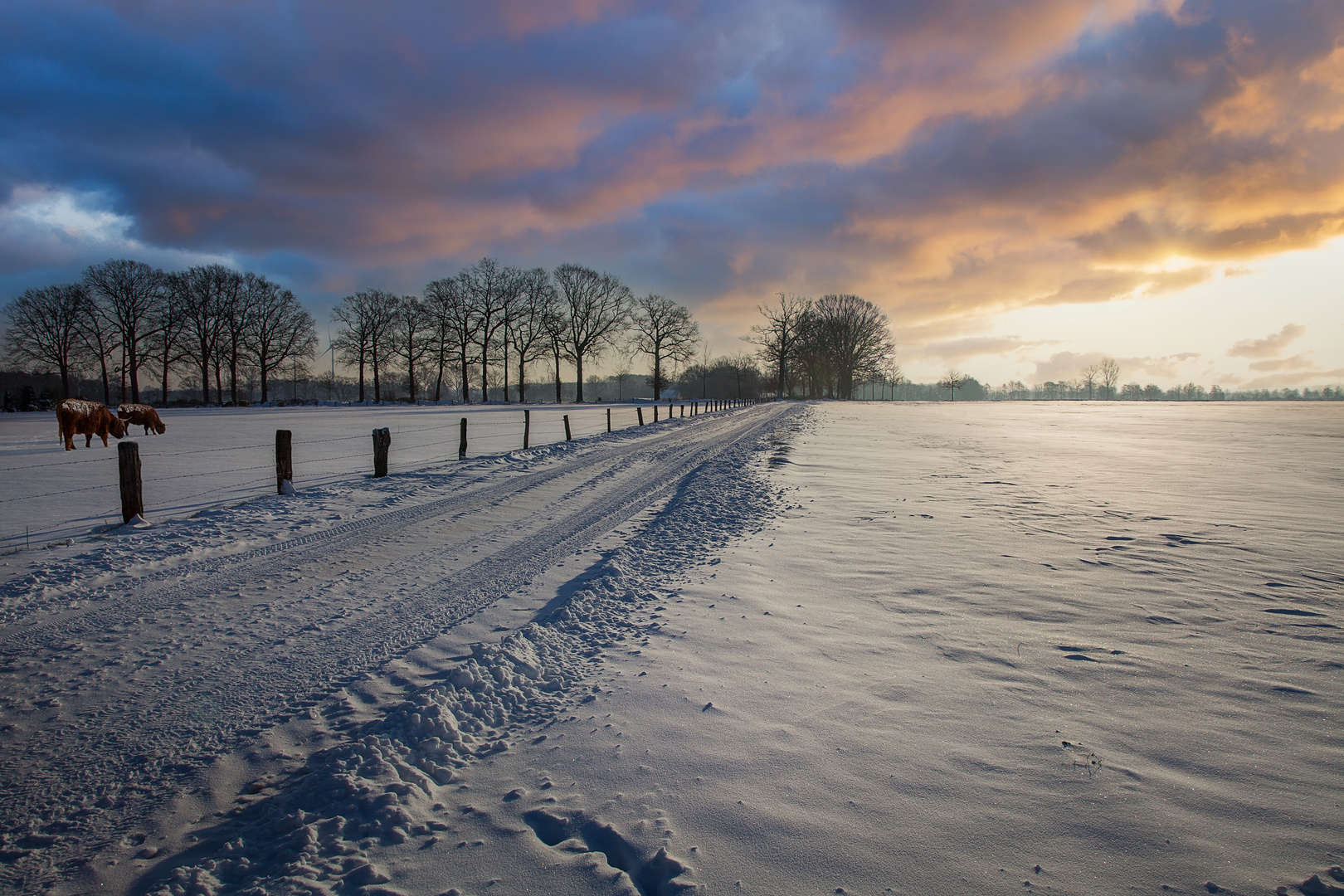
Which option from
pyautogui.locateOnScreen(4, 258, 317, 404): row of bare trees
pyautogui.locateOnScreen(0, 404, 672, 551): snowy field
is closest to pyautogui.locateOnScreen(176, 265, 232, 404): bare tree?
pyautogui.locateOnScreen(4, 258, 317, 404): row of bare trees

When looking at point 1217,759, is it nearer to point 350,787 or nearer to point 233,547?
point 350,787

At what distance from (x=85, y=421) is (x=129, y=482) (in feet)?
54.7

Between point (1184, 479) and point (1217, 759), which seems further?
point (1184, 479)

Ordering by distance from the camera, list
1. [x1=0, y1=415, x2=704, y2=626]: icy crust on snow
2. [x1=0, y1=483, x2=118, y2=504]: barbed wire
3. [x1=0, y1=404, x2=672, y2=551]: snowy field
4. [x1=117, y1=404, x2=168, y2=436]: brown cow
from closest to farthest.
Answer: [x1=0, y1=415, x2=704, y2=626]: icy crust on snow → [x1=0, y1=404, x2=672, y2=551]: snowy field → [x1=0, y1=483, x2=118, y2=504]: barbed wire → [x1=117, y1=404, x2=168, y2=436]: brown cow

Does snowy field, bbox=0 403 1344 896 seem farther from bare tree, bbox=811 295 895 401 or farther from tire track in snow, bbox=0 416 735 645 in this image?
bare tree, bbox=811 295 895 401

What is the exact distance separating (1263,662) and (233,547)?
30.2 feet

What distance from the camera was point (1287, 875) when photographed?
6.67 feet

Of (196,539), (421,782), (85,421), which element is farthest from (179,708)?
(85,421)

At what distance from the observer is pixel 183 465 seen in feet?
41.4

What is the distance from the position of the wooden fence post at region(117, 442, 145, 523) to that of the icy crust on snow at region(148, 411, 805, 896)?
21.1 feet

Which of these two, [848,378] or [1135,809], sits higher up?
[848,378]

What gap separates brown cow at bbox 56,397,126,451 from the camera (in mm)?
17188

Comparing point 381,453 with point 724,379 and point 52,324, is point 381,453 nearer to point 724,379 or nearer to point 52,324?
point 52,324

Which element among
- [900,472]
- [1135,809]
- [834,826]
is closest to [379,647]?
[834,826]
